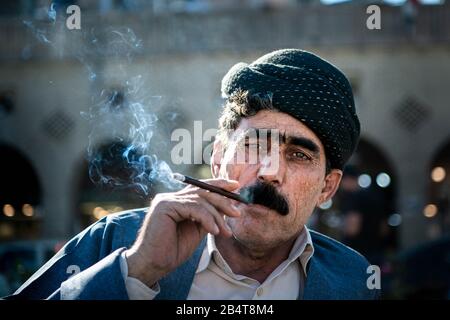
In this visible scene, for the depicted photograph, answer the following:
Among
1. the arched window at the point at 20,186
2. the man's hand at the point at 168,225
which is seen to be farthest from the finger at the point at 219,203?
the arched window at the point at 20,186

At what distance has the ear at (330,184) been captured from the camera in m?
2.19

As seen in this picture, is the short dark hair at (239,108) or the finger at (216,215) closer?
the finger at (216,215)

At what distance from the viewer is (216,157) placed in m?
2.13

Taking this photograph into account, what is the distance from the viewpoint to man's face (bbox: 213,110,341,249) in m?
1.96

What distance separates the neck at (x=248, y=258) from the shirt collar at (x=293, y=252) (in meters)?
0.03

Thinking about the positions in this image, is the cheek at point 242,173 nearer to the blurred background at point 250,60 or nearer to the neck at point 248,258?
the neck at point 248,258

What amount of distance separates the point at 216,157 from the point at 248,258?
0.27 metres

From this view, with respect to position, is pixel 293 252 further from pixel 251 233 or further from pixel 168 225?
pixel 168 225

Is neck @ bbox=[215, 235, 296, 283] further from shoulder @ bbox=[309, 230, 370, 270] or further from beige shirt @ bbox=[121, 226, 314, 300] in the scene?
shoulder @ bbox=[309, 230, 370, 270]

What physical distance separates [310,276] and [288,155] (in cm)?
31

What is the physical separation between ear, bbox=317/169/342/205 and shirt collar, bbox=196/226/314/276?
0.10 m

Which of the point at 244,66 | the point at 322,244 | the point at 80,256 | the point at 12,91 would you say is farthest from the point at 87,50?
the point at 12,91

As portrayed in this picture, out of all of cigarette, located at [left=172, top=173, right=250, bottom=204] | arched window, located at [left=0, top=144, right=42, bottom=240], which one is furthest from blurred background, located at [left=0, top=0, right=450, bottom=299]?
cigarette, located at [left=172, top=173, right=250, bottom=204]

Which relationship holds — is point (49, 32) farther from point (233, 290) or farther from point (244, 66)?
point (233, 290)
